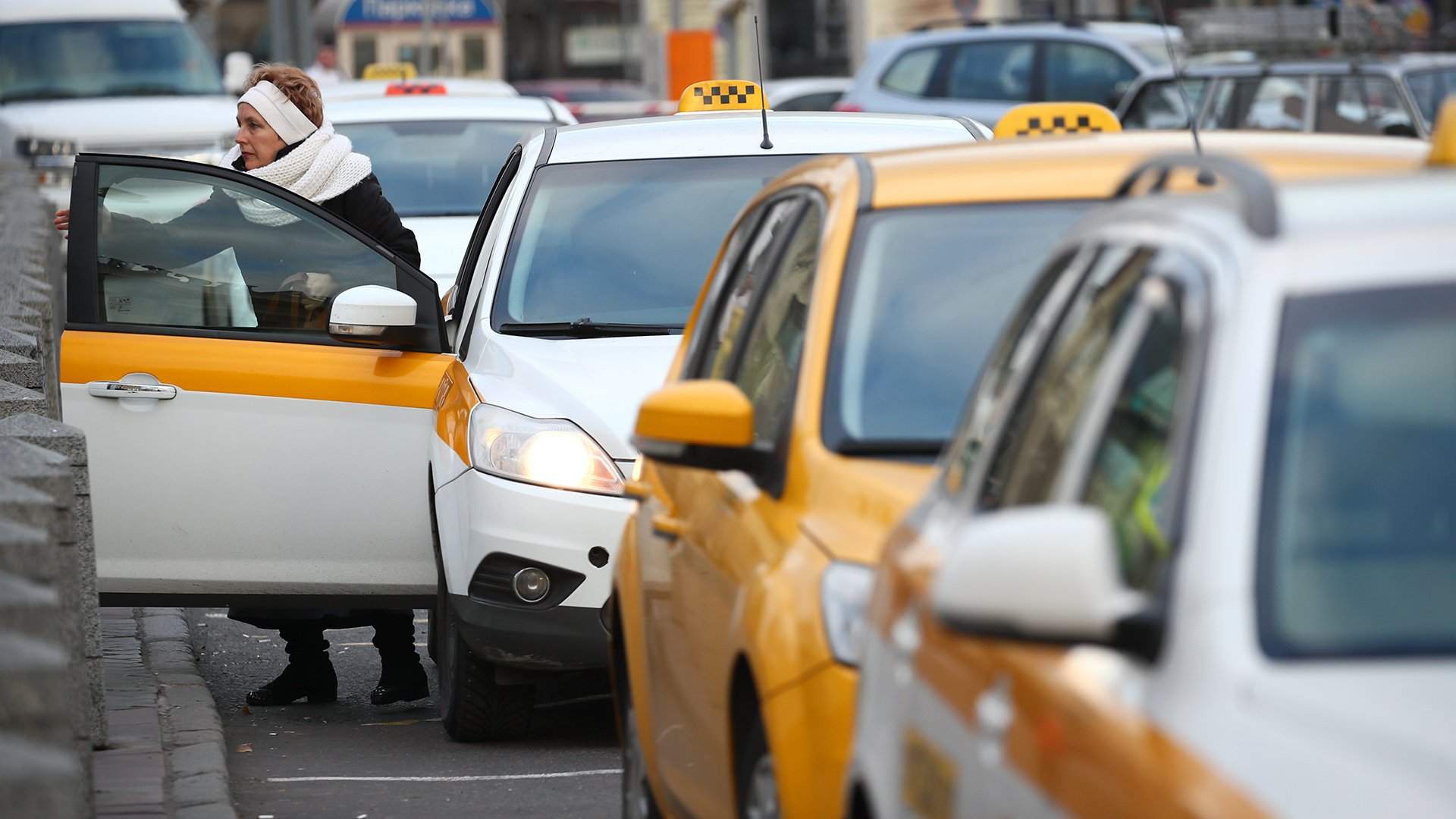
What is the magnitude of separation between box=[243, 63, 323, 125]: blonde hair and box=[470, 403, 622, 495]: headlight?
2.28 meters

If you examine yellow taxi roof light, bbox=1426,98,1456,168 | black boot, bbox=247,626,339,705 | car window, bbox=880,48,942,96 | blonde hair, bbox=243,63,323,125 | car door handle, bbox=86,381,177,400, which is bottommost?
black boot, bbox=247,626,339,705

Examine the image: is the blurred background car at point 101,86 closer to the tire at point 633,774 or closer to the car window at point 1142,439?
the tire at point 633,774

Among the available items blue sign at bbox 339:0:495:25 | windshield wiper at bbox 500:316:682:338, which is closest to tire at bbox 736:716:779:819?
windshield wiper at bbox 500:316:682:338

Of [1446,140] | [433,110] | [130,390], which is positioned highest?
[1446,140]

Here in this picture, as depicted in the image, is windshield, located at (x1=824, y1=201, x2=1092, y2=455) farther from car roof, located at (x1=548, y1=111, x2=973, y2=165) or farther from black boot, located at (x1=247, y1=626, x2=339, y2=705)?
black boot, located at (x1=247, y1=626, x2=339, y2=705)

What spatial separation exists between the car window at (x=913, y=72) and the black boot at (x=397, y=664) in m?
14.1

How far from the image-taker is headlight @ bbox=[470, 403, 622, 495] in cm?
653

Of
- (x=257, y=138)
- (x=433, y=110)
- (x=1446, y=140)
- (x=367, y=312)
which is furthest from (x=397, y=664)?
(x=1446, y=140)

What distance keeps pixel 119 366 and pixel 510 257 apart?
117 cm

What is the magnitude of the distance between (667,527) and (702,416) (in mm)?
506

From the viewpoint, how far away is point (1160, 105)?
17.5m

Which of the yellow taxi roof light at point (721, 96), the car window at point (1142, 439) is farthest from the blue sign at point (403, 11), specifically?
the car window at point (1142, 439)

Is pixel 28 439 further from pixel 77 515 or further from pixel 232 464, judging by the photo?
pixel 232 464

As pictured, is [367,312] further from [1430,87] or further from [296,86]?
[1430,87]
